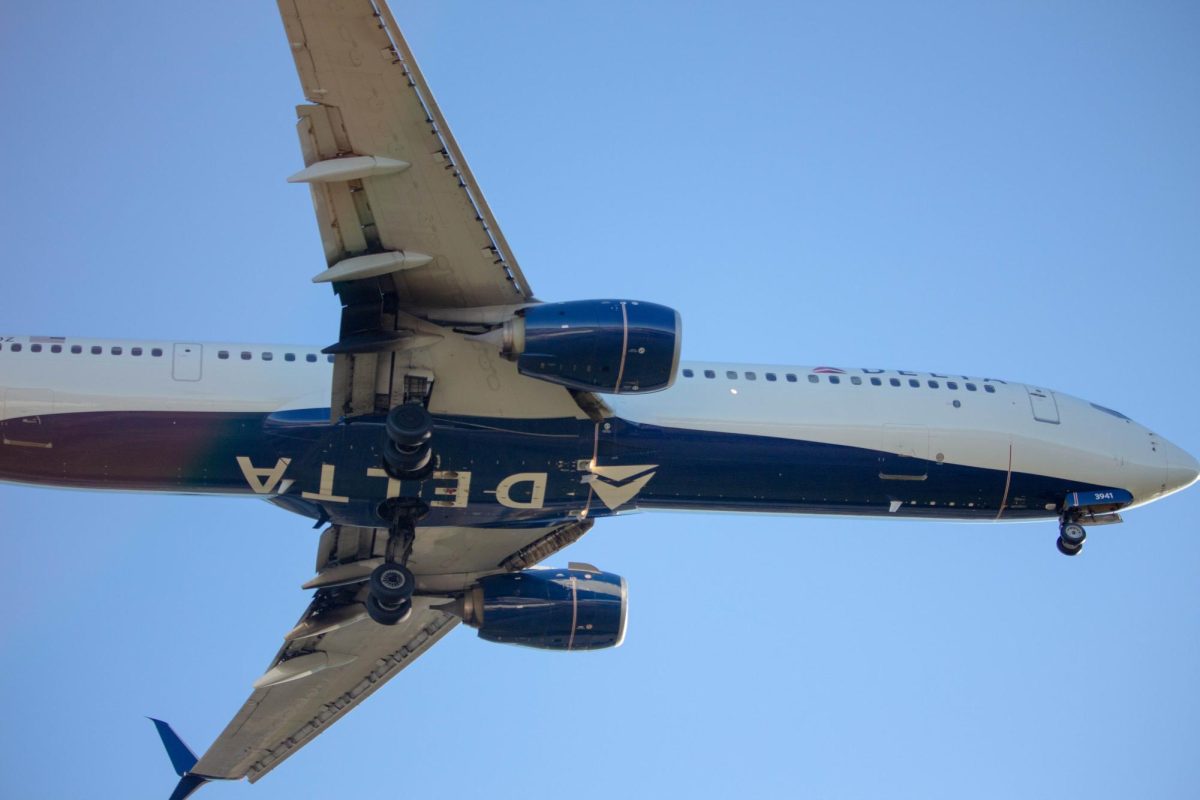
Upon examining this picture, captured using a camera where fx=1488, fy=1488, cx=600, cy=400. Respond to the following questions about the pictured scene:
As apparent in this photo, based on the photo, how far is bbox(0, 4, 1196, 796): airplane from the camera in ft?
74.5

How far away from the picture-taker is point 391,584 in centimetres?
2550

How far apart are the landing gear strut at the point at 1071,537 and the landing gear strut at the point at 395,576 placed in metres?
11.9

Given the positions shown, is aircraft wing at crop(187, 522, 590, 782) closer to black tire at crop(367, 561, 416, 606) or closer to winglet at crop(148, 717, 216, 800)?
winglet at crop(148, 717, 216, 800)

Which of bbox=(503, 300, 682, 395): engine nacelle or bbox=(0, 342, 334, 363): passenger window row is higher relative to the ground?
bbox=(503, 300, 682, 395): engine nacelle

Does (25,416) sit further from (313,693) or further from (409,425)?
(313,693)

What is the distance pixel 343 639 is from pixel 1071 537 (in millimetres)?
14493

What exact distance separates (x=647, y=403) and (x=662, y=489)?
59.5 inches

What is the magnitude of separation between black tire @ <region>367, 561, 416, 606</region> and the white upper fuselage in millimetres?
3312

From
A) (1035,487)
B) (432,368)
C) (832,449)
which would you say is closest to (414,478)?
(432,368)

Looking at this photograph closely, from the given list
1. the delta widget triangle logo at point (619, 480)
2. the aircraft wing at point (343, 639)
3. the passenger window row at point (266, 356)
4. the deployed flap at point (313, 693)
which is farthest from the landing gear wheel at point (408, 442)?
the deployed flap at point (313, 693)

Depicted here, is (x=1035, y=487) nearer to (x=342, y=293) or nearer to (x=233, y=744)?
(x=342, y=293)

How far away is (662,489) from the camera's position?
2564 cm

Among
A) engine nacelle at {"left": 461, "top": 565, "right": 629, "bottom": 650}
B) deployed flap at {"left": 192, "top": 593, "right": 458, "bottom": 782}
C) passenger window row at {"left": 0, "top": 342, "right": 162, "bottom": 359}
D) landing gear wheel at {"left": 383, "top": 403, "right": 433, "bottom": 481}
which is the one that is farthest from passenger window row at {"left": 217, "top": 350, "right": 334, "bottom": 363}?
deployed flap at {"left": 192, "top": 593, "right": 458, "bottom": 782}

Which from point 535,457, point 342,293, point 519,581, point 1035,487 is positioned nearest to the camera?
point 342,293
